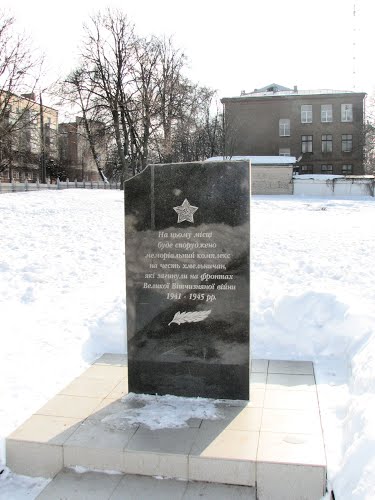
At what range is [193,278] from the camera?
4.50 meters

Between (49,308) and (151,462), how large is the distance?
427cm

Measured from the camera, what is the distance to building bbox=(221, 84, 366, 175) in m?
59.0

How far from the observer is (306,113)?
60.1 metres

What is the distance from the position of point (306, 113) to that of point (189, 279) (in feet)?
196

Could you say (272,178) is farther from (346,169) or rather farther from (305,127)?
(346,169)

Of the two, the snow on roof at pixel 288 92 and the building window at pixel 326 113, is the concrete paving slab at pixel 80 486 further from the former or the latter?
the building window at pixel 326 113

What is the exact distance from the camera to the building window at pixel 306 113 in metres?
59.8

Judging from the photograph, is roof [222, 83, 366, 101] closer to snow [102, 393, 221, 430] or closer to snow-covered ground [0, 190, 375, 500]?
snow-covered ground [0, 190, 375, 500]

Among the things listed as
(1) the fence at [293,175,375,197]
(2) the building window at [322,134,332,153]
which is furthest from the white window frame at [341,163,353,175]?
(1) the fence at [293,175,375,197]

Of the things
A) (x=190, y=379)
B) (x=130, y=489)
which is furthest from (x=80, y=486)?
(x=190, y=379)

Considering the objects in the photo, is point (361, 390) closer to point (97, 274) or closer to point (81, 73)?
point (97, 274)

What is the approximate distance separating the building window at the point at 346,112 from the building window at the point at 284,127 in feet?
21.4

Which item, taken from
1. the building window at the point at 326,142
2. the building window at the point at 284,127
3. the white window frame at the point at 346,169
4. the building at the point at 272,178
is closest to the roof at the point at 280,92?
the building window at the point at 284,127

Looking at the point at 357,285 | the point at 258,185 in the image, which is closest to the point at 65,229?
the point at 357,285
